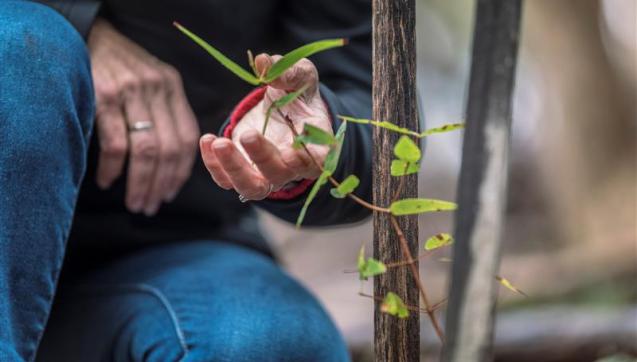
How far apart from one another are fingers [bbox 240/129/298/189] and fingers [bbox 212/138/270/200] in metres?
0.01

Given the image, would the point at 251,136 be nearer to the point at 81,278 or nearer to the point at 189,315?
the point at 189,315

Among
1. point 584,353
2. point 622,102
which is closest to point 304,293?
point 584,353

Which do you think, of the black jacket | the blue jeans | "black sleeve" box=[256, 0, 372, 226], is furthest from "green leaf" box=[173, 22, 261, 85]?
the black jacket

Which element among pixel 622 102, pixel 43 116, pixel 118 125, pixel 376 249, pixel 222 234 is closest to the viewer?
pixel 376 249

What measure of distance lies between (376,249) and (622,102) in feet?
10.5

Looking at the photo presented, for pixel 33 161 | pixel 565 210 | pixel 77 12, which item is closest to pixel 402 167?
pixel 33 161

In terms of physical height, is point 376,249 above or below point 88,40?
below

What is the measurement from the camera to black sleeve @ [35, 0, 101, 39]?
113 centimetres

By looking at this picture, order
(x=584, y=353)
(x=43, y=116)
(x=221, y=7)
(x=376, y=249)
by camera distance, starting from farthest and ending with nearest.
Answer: (x=584, y=353), (x=221, y=7), (x=43, y=116), (x=376, y=249)

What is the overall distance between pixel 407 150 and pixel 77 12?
66cm

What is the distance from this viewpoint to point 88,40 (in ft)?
3.81

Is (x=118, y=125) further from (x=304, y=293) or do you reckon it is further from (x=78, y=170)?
(x=304, y=293)

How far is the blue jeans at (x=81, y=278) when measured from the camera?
0.89 m

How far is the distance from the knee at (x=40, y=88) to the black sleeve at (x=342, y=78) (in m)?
0.23
